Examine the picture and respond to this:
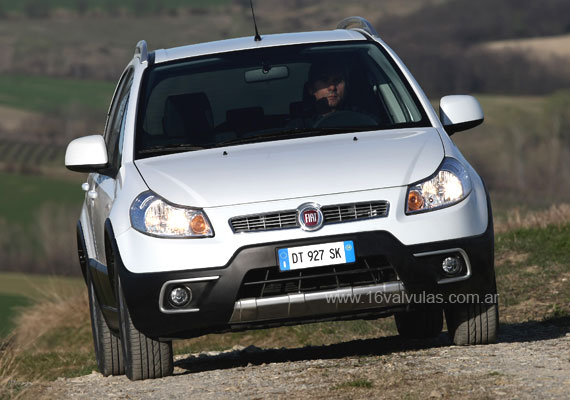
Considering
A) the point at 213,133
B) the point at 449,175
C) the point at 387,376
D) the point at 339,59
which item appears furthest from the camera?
the point at 339,59

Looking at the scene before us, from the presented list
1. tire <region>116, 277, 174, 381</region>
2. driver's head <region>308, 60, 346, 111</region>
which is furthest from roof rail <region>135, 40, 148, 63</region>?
tire <region>116, 277, 174, 381</region>

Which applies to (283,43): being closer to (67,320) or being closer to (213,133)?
(213,133)

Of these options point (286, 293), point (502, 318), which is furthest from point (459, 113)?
point (502, 318)

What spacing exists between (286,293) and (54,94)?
348 ft

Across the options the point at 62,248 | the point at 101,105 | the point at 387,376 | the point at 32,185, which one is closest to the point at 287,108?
the point at 387,376

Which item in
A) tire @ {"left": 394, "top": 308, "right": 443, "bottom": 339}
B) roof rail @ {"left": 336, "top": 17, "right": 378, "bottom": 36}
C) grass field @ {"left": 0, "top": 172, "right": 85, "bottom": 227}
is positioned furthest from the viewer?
grass field @ {"left": 0, "top": 172, "right": 85, "bottom": 227}

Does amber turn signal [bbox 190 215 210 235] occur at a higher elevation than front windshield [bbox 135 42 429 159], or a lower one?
lower

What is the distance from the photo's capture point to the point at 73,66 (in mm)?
124500

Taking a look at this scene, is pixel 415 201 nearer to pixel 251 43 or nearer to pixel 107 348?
pixel 251 43

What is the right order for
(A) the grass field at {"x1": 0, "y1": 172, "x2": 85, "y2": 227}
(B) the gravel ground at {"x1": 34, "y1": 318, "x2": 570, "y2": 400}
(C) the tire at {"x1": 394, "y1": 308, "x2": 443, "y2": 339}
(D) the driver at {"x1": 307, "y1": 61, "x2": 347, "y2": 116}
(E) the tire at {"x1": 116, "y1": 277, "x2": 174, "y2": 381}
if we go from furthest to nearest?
1. (A) the grass field at {"x1": 0, "y1": 172, "x2": 85, "y2": 227}
2. (C) the tire at {"x1": 394, "y1": 308, "x2": 443, "y2": 339}
3. (D) the driver at {"x1": 307, "y1": 61, "x2": 347, "y2": 116}
4. (E) the tire at {"x1": 116, "y1": 277, "x2": 174, "y2": 381}
5. (B) the gravel ground at {"x1": 34, "y1": 318, "x2": 570, "y2": 400}

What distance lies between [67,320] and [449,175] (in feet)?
35.7

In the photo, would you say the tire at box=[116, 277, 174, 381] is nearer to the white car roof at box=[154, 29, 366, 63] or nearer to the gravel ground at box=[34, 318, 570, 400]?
the gravel ground at box=[34, 318, 570, 400]

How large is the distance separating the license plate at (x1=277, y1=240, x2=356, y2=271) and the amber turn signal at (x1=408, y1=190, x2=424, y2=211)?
383 millimetres

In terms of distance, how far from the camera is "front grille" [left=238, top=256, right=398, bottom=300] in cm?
566
